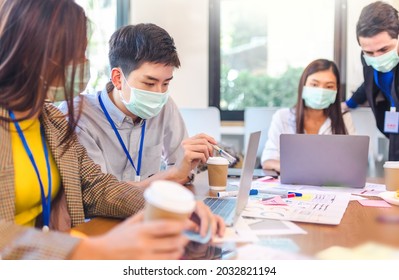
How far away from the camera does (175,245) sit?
21.1 inches

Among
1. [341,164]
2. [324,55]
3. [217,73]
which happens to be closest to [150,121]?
[341,164]

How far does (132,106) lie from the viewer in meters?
1.32

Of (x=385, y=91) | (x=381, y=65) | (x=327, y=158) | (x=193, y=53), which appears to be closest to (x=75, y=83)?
(x=327, y=158)

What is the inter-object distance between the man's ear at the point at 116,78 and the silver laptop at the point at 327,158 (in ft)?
1.67

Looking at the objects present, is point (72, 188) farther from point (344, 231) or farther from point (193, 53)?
point (193, 53)

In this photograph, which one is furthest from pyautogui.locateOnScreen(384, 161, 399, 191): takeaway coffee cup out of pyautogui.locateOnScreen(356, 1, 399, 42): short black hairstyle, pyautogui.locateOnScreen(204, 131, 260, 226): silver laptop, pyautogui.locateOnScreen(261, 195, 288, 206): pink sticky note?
pyautogui.locateOnScreen(356, 1, 399, 42): short black hairstyle

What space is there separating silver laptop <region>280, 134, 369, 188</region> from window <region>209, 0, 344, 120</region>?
1.85 metres

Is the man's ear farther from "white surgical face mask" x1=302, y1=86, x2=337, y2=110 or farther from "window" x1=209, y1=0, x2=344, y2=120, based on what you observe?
"window" x1=209, y1=0, x2=344, y2=120

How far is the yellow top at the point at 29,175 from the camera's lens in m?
0.78

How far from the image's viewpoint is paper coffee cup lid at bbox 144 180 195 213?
48 cm

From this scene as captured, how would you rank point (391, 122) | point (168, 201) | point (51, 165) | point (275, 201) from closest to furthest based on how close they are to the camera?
1. point (168, 201)
2. point (51, 165)
3. point (275, 201)
4. point (391, 122)

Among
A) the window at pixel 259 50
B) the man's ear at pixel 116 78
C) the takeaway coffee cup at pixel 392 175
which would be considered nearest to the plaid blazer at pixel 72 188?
the man's ear at pixel 116 78

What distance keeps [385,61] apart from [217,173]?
91cm

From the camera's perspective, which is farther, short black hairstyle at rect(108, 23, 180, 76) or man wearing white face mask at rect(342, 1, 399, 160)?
man wearing white face mask at rect(342, 1, 399, 160)
